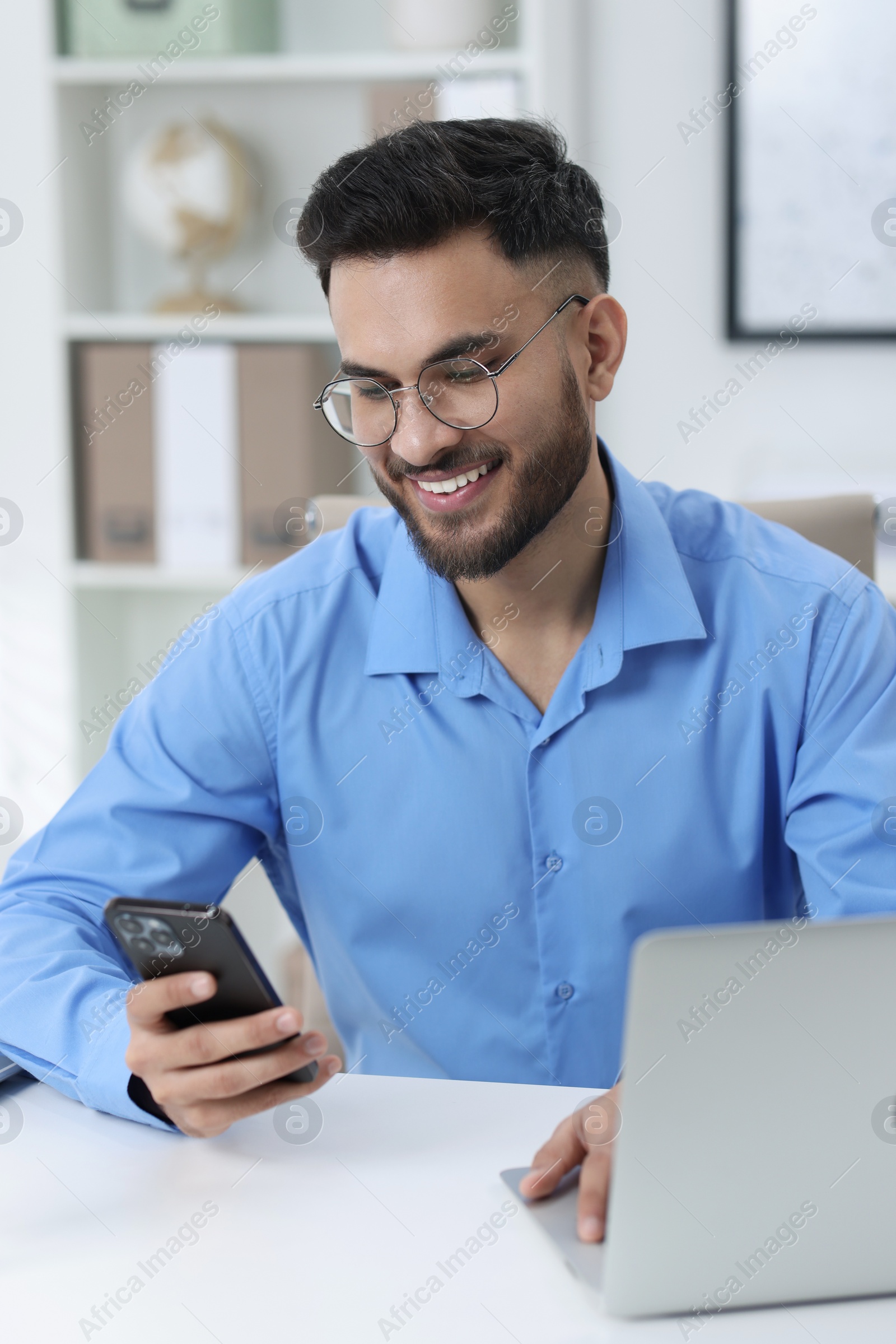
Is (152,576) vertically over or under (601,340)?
under

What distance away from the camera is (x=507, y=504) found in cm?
125

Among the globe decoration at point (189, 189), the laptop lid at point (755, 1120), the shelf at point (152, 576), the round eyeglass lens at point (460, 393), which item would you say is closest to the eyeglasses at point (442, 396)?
the round eyeglass lens at point (460, 393)

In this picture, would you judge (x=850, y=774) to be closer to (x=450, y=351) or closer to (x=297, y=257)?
(x=450, y=351)

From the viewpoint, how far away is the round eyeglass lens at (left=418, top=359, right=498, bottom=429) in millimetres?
1182

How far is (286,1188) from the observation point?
2.83ft

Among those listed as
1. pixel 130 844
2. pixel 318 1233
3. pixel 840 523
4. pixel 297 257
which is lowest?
pixel 318 1233

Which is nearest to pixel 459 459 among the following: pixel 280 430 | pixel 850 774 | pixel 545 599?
pixel 545 599

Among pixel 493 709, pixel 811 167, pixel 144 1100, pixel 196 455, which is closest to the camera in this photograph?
pixel 144 1100

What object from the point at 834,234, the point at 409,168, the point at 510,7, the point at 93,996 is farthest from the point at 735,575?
the point at 510,7

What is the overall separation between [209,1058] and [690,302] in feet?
6.55

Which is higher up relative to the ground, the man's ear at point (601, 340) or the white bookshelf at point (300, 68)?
the white bookshelf at point (300, 68)

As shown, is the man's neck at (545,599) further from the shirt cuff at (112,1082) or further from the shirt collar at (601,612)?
the shirt cuff at (112,1082)

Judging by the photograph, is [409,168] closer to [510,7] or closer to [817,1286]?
[817,1286]

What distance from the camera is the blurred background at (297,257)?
2389 millimetres
